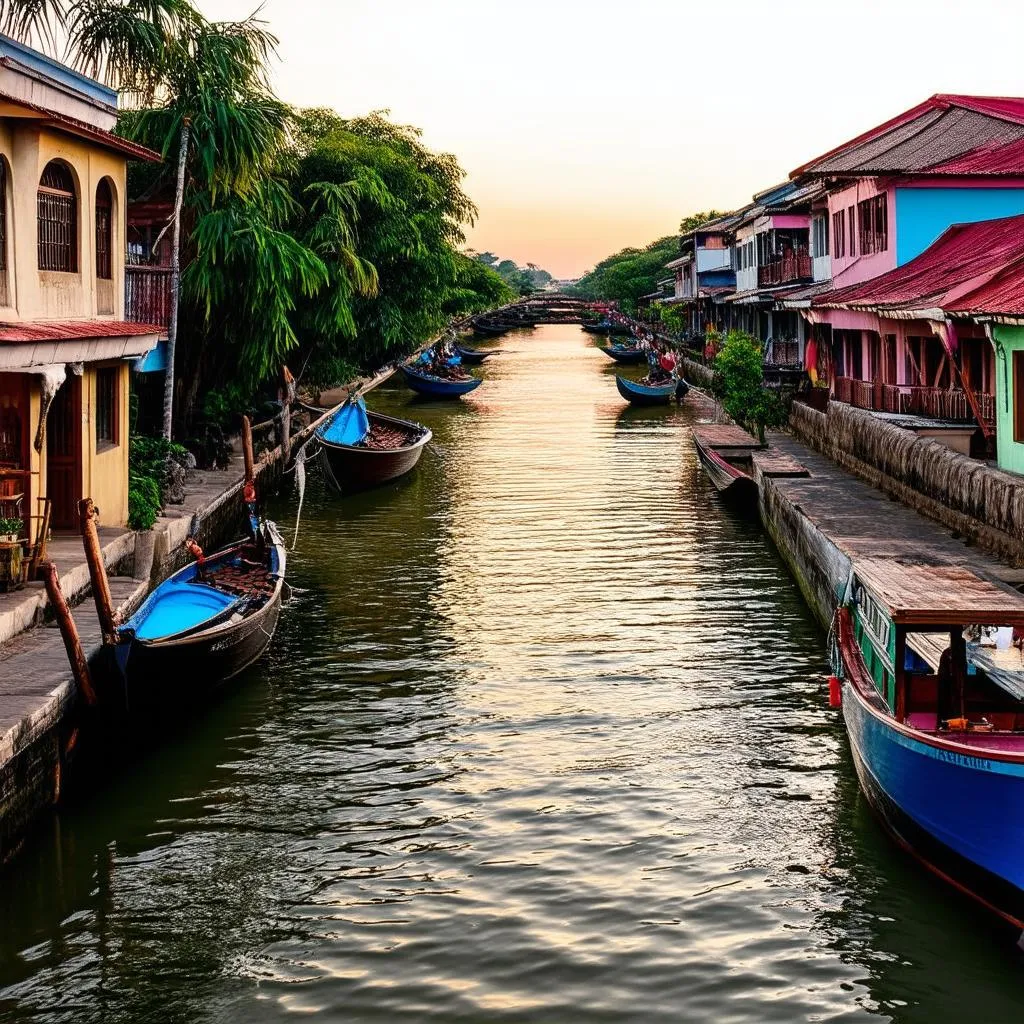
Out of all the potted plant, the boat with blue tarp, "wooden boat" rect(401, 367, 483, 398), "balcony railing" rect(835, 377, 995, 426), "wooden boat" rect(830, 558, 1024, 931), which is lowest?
"wooden boat" rect(830, 558, 1024, 931)

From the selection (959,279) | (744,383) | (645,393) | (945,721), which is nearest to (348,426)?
(744,383)

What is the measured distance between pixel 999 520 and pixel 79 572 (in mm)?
11760

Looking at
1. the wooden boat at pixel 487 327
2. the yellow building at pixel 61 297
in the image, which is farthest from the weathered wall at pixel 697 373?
Answer: the wooden boat at pixel 487 327

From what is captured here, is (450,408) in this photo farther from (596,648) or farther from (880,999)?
(880,999)

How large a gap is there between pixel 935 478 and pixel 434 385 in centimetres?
3889

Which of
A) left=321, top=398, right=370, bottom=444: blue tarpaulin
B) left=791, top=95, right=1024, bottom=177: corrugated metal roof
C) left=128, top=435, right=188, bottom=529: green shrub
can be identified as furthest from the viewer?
left=791, top=95, right=1024, bottom=177: corrugated metal roof

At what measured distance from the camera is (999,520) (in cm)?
1948

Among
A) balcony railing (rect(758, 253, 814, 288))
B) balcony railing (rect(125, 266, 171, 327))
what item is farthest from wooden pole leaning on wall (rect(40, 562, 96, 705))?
balcony railing (rect(758, 253, 814, 288))

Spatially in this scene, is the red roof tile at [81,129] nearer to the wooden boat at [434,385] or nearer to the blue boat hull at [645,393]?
the blue boat hull at [645,393]

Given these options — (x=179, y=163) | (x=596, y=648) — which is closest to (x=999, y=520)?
(x=596, y=648)

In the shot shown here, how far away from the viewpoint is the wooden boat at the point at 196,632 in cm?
1452

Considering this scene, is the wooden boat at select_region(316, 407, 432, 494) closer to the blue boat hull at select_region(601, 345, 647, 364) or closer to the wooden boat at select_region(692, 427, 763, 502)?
the wooden boat at select_region(692, 427, 763, 502)

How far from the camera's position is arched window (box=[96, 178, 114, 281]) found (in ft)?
74.1

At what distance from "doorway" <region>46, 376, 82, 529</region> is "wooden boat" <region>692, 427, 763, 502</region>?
586 inches
